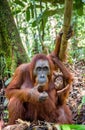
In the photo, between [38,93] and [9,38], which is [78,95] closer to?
[38,93]

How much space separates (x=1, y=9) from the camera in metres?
5.25

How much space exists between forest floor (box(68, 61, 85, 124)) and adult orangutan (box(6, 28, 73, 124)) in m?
0.19

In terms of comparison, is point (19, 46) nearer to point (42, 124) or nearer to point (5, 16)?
point (5, 16)

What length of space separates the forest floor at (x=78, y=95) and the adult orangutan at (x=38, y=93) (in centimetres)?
19

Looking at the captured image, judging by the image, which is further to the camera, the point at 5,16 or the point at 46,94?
the point at 5,16

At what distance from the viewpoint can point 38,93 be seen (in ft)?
11.9

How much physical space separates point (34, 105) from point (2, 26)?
186 cm

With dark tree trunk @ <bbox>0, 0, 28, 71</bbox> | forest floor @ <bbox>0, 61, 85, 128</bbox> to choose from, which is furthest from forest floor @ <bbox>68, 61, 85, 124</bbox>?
dark tree trunk @ <bbox>0, 0, 28, 71</bbox>

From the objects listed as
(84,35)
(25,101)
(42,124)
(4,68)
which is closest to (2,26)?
(4,68)

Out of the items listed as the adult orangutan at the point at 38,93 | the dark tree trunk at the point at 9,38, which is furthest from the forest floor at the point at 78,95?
the dark tree trunk at the point at 9,38

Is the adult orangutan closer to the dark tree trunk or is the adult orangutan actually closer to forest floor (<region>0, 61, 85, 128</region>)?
forest floor (<region>0, 61, 85, 128</region>)

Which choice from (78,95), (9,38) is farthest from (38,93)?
(9,38)

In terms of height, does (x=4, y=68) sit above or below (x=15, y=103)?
above

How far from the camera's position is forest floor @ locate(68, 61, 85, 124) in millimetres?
4051
